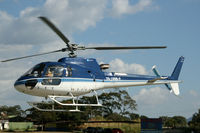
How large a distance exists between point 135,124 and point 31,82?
40023 millimetres

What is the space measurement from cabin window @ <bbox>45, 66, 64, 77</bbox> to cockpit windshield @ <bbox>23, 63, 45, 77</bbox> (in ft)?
1.30

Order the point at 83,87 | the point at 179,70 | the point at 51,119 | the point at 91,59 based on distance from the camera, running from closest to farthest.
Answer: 1. the point at 83,87
2. the point at 91,59
3. the point at 179,70
4. the point at 51,119

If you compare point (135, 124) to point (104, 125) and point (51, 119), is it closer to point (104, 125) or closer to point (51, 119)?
point (104, 125)

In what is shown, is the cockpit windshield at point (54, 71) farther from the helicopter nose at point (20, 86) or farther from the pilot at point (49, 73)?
the helicopter nose at point (20, 86)

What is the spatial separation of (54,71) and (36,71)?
1119 mm

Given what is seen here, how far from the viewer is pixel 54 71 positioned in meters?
19.2

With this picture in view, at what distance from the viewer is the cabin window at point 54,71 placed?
19016 mm

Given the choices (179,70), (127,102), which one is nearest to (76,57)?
(179,70)

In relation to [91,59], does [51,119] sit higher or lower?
lower

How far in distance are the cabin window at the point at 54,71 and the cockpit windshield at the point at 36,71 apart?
0.40 m

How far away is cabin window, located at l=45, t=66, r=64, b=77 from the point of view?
19016 millimetres

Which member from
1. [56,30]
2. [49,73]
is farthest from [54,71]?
[56,30]

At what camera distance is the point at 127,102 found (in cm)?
7700

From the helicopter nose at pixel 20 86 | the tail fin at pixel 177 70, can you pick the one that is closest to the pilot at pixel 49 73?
the helicopter nose at pixel 20 86
